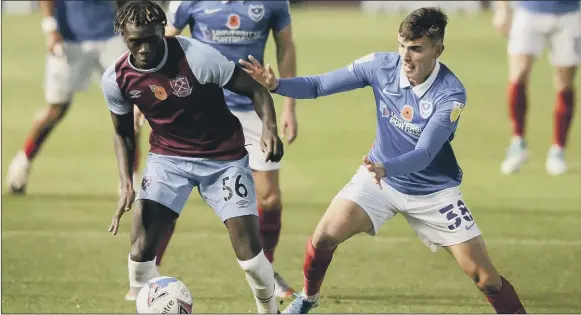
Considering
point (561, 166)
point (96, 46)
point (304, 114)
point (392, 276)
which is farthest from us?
point (304, 114)

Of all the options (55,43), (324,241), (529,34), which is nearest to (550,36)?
(529,34)

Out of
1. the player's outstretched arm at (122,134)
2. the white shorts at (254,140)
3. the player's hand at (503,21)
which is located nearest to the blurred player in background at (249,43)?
the white shorts at (254,140)

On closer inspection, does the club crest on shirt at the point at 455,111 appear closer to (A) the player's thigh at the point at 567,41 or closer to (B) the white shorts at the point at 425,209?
(B) the white shorts at the point at 425,209

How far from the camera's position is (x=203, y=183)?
707 centimetres

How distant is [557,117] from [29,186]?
548cm

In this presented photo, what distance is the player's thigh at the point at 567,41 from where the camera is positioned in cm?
1288

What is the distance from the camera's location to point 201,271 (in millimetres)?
8812

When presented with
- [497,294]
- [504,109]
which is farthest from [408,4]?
[497,294]

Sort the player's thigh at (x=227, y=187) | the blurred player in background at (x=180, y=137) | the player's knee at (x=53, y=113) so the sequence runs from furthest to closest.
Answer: the player's knee at (x=53, y=113)
the player's thigh at (x=227, y=187)
the blurred player in background at (x=180, y=137)

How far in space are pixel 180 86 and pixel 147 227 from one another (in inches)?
31.5

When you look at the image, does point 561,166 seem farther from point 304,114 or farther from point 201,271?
point 201,271

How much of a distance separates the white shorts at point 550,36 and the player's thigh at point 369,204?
6120 mm

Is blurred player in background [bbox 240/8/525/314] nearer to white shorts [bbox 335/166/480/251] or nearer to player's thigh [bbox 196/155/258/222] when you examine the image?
white shorts [bbox 335/166/480/251]

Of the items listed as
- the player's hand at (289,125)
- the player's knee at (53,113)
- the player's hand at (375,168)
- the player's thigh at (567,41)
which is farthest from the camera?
the player's thigh at (567,41)
